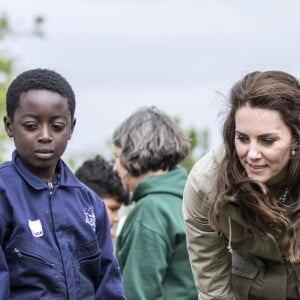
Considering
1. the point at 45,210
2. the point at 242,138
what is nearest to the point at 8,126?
the point at 45,210

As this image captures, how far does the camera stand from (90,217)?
455cm

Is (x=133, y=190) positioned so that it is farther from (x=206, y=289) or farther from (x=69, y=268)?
(x=69, y=268)

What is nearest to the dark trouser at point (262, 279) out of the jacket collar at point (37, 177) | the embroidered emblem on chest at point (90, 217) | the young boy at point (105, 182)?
the embroidered emblem on chest at point (90, 217)

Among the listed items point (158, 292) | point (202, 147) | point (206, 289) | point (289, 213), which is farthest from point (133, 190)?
point (202, 147)

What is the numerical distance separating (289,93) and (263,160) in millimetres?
303

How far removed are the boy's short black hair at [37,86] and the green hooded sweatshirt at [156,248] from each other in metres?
1.52

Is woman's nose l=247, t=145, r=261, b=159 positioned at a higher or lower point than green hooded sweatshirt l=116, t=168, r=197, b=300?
higher

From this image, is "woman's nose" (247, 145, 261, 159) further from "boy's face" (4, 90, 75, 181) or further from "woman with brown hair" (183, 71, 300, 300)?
"boy's face" (4, 90, 75, 181)

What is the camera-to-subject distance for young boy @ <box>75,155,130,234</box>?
7039mm

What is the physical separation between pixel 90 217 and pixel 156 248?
4.71 feet

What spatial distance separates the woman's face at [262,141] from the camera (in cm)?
469

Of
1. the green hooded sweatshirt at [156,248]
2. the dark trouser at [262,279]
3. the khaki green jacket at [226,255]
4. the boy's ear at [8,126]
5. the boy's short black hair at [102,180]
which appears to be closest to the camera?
the boy's ear at [8,126]

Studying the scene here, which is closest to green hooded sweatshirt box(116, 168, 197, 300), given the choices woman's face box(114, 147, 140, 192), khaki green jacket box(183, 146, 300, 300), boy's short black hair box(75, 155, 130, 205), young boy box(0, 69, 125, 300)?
woman's face box(114, 147, 140, 192)

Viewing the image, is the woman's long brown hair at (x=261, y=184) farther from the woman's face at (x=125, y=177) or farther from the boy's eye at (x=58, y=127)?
the woman's face at (x=125, y=177)
